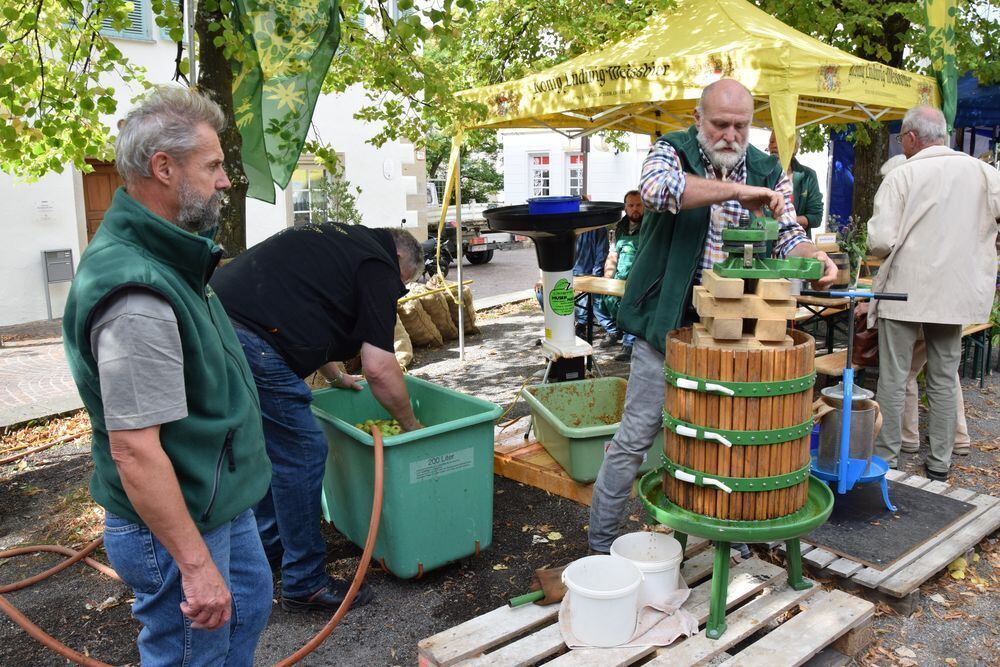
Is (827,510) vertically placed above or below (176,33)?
below

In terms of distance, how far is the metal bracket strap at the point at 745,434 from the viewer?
8.34ft

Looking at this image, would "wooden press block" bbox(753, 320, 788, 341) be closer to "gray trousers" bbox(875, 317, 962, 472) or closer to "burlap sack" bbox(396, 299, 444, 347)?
"gray trousers" bbox(875, 317, 962, 472)

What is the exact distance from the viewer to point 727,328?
259cm

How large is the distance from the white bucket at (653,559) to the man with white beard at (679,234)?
20 cm

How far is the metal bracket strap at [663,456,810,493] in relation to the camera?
2588 mm

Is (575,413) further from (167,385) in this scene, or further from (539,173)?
(539,173)

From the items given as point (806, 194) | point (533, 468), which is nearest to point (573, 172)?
point (806, 194)

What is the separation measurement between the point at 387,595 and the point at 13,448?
12.1 ft

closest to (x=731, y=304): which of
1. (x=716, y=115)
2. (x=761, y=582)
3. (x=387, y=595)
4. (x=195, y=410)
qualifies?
(x=716, y=115)

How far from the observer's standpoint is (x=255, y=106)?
416 centimetres

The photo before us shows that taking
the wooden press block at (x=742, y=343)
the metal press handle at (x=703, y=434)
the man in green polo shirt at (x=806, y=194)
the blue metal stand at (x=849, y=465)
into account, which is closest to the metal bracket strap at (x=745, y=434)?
the metal press handle at (x=703, y=434)

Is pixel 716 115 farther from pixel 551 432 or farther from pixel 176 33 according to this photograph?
pixel 176 33

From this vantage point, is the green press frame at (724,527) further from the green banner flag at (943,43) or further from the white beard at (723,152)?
the green banner flag at (943,43)

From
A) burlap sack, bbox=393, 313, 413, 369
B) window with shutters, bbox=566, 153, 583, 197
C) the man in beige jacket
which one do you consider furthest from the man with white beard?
window with shutters, bbox=566, 153, 583, 197
